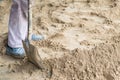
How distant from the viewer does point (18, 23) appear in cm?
328

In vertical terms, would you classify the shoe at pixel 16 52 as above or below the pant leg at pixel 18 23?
below

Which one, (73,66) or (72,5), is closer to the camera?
(73,66)

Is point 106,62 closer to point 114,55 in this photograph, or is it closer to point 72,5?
point 114,55

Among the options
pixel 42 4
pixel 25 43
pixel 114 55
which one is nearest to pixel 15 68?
pixel 25 43

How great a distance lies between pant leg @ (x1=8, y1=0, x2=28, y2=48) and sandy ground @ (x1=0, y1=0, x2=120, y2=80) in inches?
8.7

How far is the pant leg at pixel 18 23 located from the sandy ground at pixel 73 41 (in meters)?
0.22

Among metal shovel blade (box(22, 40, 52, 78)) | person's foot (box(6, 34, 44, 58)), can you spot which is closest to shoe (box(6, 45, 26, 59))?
person's foot (box(6, 34, 44, 58))

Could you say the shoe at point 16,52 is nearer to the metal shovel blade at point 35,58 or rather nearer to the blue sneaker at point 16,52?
the blue sneaker at point 16,52

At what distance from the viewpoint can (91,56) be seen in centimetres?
312

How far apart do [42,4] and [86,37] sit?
1335 mm

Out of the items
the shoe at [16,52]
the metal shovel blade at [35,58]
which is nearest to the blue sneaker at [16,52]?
the shoe at [16,52]

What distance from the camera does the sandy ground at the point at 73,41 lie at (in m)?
3.02

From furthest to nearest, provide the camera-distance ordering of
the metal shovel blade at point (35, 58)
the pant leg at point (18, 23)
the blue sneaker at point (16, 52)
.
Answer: the blue sneaker at point (16, 52) < the pant leg at point (18, 23) < the metal shovel blade at point (35, 58)

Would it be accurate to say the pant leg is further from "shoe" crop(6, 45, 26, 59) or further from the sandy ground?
the sandy ground
